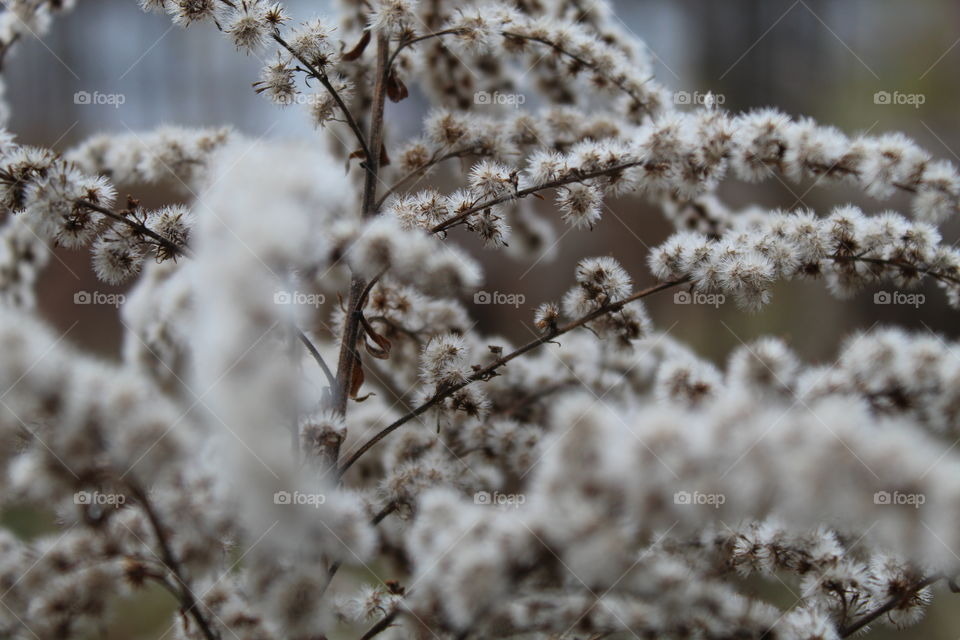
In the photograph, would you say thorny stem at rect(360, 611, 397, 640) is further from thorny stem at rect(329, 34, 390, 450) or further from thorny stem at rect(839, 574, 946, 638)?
thorny stem at rect(839, 574, 946, 638)

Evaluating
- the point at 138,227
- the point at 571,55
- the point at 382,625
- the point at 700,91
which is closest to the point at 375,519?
the point at 382,625

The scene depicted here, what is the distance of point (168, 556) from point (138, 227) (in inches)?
7.5

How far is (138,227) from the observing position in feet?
1.38

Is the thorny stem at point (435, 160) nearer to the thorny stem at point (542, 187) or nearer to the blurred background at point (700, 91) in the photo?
the thorny stem at point (542, 187)

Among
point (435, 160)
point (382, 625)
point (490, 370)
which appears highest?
point (435, 160)

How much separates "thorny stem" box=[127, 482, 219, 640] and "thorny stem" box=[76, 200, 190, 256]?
16cm

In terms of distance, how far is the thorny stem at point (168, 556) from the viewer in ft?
1.03

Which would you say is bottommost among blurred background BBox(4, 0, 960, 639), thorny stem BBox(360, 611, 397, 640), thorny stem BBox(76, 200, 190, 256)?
thorny stem BBox(360, 611, 397, 640)

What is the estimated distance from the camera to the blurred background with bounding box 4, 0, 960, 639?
76.9 inches

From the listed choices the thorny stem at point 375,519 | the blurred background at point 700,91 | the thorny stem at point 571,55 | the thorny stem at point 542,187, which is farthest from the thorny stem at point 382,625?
the blurred background at point 700,91

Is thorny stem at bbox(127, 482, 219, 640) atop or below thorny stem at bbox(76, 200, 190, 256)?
below

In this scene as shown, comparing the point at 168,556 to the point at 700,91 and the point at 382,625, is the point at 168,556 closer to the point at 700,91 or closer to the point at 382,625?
the point at 382,625

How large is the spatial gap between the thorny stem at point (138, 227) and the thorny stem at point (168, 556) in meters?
0.16

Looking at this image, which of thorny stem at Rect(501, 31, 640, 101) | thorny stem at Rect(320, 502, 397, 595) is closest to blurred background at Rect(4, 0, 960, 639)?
thorny stem at Rect(501, 31, 640, 101)
